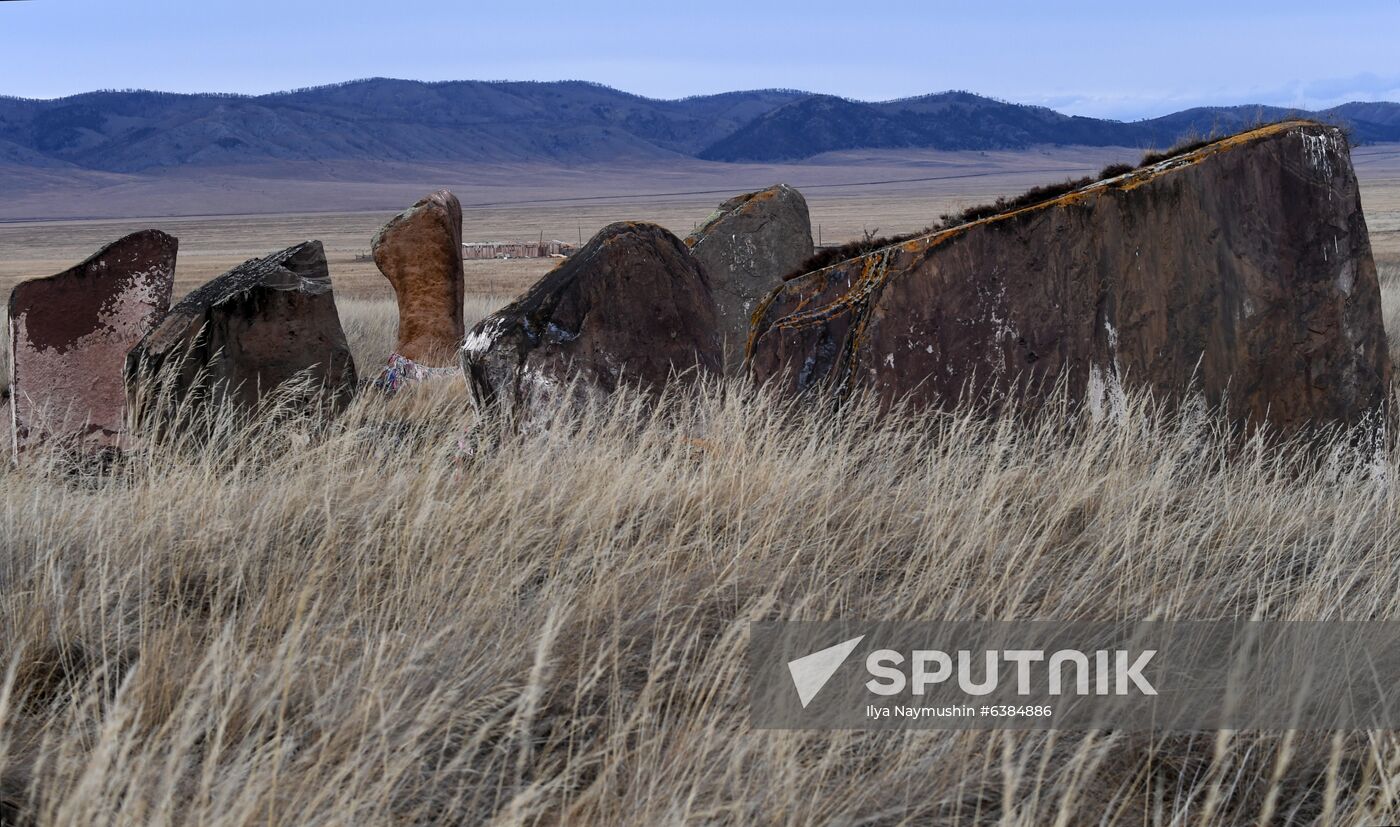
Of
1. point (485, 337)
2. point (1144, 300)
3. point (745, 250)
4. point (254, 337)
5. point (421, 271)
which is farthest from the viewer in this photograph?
point (421, 271)

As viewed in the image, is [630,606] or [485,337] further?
[485,337]

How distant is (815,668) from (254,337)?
514 cm

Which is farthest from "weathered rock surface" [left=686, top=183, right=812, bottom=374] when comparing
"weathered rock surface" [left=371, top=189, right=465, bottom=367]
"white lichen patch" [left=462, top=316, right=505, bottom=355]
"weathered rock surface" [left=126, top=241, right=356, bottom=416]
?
"white lichen patch" [left=462, top=316, right=505, bottom=355]

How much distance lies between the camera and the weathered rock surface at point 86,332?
7.73m

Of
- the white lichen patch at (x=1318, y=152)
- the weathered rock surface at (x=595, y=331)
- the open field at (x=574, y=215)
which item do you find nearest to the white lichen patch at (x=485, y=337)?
the weathered rock surface at (x=595, y=331)

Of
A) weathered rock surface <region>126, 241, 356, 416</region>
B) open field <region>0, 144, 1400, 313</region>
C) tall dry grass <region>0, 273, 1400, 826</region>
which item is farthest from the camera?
open field <region>0, 144, 1400, 313</region>

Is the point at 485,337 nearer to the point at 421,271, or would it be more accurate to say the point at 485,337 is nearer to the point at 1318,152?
the point at 1318,152

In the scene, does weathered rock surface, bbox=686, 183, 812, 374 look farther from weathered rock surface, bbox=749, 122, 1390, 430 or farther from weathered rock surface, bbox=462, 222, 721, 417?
weathered rock surface, bbox=749, 122, 1390, 430

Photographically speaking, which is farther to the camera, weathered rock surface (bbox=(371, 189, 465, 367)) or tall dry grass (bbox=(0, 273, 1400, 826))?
weathered rock surface (bbox=(371, 189, 465, 367))

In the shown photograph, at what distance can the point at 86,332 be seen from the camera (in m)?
7.90

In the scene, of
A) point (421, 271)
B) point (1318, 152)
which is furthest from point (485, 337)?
point (421, 271)

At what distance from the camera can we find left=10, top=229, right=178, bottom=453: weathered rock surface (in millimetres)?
7734

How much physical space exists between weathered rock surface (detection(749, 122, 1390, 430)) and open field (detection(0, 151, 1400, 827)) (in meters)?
0.25

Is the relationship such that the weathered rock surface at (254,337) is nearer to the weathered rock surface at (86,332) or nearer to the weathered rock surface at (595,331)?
the weathered rock surface at (86,332)
